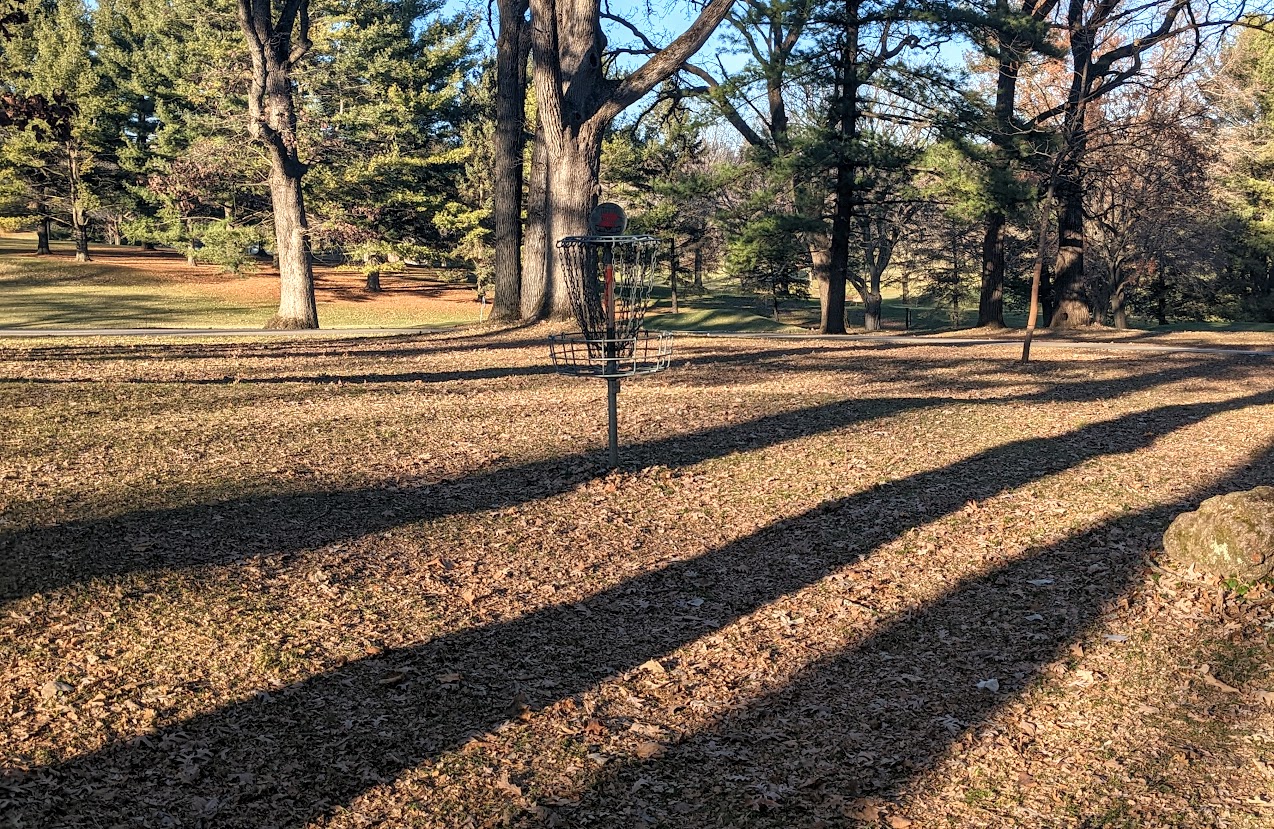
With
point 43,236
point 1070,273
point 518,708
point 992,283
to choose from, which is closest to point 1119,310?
point 1070,273

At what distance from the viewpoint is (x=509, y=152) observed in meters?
20.5

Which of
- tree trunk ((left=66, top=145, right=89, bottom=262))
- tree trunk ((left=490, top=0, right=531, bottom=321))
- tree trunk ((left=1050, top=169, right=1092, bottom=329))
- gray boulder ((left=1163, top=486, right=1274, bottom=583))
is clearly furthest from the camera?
tree trunk ((left=66, top=145, right=89, bottom=262))

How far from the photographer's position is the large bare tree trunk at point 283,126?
18.9 meters

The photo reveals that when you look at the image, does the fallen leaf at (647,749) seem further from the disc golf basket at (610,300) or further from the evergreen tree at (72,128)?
the evergreen tree at (72,128)

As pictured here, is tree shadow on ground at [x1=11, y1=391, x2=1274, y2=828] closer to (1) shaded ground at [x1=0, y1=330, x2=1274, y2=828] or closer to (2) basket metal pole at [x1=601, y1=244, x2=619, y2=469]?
(1) shaded ground at [x1=0, y1=330, x2=1274, y2=828]

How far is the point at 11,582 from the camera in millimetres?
5281

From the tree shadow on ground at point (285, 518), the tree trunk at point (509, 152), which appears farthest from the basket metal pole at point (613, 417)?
the tree trunk at point (509, 152)

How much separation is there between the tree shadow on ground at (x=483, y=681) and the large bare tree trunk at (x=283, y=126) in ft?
51.4

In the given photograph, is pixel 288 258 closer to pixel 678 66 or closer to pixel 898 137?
pixel 678 66

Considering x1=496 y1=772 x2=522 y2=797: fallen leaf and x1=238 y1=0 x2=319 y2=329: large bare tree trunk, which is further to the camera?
x1=238 y1=0 x2=319 y2=329: large bare tree trunk

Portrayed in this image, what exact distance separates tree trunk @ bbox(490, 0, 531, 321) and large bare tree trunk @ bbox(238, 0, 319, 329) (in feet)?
13.0

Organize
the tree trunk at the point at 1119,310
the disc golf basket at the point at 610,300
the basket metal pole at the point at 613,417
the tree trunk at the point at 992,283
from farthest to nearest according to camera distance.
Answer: the tree trunk at the point at 1119,310
the tree trunk at the point at 992,283
the basket metal pole at the point at 613,417
the disc golf basket at the point at 610,300

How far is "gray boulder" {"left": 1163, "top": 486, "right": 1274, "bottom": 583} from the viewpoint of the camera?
19.1ft

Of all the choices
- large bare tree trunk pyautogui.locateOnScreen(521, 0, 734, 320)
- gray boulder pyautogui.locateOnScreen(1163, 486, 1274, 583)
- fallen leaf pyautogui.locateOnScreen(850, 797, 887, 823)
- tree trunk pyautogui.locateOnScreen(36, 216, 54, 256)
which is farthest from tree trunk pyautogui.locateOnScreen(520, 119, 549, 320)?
tree trunk pyautogui.locateOnScreen(36, 216, 54, 256)
